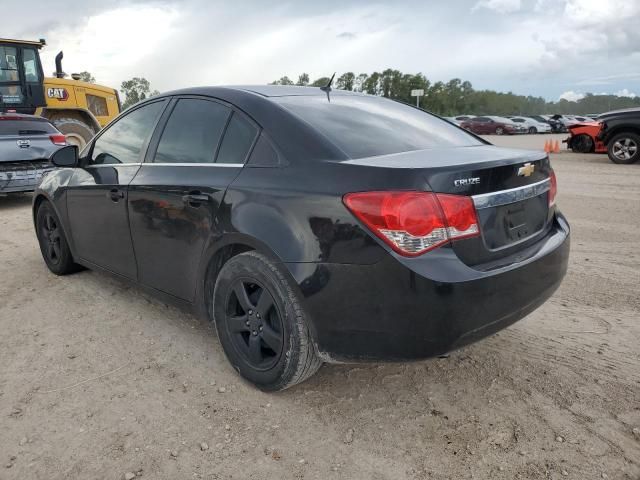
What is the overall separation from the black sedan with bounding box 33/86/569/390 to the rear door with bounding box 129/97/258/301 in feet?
0.04

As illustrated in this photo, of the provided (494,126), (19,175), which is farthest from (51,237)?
(494,126)

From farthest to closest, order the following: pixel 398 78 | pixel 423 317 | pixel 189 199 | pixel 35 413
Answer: pixel 398 78 < pixel 189 199 < pixel 35 413 < pixel 423 317

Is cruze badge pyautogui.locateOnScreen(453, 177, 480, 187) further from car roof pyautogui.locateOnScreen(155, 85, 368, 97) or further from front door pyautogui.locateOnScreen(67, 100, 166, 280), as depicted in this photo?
front door pyautogui.locateOnScreen(67, 100, 166, 280)

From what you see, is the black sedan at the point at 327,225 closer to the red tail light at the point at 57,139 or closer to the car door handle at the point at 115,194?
the car door handle at the point at 115,194

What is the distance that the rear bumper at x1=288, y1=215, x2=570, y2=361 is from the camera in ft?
6.94

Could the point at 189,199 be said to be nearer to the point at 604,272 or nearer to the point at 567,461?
the point at 567,461

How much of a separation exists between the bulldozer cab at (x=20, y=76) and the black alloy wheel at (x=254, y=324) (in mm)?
10411

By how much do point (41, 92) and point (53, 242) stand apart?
804cm

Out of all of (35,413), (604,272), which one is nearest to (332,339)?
(35,413)

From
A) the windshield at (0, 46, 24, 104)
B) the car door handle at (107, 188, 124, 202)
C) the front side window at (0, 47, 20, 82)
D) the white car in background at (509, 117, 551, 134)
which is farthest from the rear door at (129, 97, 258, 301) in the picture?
the white car in background at (509, 117, 551, 134)

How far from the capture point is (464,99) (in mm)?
103438

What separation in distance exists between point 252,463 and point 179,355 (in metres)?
1.15

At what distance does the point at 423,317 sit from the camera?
213 cm

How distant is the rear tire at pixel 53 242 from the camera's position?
178 inches
